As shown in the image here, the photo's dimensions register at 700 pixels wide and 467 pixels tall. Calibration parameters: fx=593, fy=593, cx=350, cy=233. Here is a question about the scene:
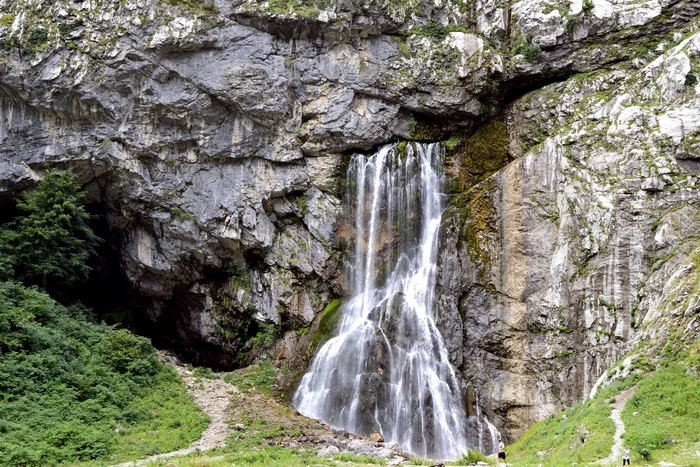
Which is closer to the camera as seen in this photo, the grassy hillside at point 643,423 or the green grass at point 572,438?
the grassy hillside at point 643,423

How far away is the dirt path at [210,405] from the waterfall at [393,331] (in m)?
2.97

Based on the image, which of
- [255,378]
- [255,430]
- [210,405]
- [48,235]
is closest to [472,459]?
[255,430]

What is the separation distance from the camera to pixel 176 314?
3219cm

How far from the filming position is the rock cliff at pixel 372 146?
22562mm

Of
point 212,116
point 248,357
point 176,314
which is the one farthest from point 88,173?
point 248,357

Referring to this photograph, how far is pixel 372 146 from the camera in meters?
29.7

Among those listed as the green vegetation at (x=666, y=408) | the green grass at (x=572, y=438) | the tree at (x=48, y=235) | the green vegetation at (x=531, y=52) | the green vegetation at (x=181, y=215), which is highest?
the green vegetation at (x=531, y=52)

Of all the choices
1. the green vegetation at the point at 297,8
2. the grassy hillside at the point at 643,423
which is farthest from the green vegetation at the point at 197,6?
the grassy hillside at the point at 643,423

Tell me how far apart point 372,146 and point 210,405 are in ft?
47.3

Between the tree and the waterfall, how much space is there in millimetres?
11832

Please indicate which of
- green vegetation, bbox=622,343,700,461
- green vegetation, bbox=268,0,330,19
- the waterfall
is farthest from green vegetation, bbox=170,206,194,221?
green vegetation, bbox=622,343,700,461

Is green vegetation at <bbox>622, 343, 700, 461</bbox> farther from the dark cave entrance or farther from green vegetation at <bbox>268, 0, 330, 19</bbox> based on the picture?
green vegetation at <bbox>268, 0, 330, 19</bbox>

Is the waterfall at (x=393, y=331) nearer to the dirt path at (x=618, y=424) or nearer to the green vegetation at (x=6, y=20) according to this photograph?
the dirt path at (x=618, y=424)

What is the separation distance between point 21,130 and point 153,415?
569 inches
